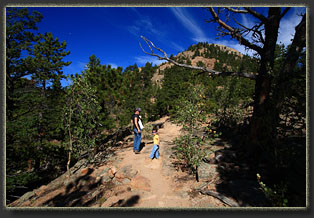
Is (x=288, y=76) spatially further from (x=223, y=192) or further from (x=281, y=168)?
(x=223, y=192)

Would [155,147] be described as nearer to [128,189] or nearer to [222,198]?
[128,189]

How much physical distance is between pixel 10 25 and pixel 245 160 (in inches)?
347

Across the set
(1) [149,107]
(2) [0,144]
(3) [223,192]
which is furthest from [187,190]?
(1) [149,107]

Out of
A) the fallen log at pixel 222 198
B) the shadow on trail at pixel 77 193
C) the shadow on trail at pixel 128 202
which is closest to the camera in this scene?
the fallen log at pixel 222 198

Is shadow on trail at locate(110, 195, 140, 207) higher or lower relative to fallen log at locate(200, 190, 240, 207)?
lower

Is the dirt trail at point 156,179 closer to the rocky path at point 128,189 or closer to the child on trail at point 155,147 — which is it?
the rocky path at point 128,189

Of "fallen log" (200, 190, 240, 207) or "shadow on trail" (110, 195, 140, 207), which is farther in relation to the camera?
"shadow on trail" (110, 195, 140, 207)

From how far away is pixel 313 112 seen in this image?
2164 millimetres

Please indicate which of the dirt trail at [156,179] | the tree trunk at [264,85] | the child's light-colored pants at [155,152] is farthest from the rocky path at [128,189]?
the tree trunk at [264,85]

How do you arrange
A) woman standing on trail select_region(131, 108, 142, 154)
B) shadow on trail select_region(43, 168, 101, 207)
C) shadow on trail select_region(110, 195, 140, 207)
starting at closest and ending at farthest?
shadow on trail select_region(110, 195, 140, 207) → shadow on trail select_region(43, 168, 101, 207) → woman standing on trail select_region(131, 108, 142, 154)

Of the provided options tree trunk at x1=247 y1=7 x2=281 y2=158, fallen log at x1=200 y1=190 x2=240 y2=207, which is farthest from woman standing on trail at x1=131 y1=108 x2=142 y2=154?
tree trunk at x1=247 y1=7 x2=281 y2=158

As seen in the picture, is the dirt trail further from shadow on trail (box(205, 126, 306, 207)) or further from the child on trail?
shadow on trail (box(205, 126, 306, 207))

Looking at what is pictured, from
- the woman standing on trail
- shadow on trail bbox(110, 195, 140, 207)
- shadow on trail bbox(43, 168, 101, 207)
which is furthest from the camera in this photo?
the woman standing on trail

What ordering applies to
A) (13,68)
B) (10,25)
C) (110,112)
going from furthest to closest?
(110,112) < (13,68) < (10,25)
